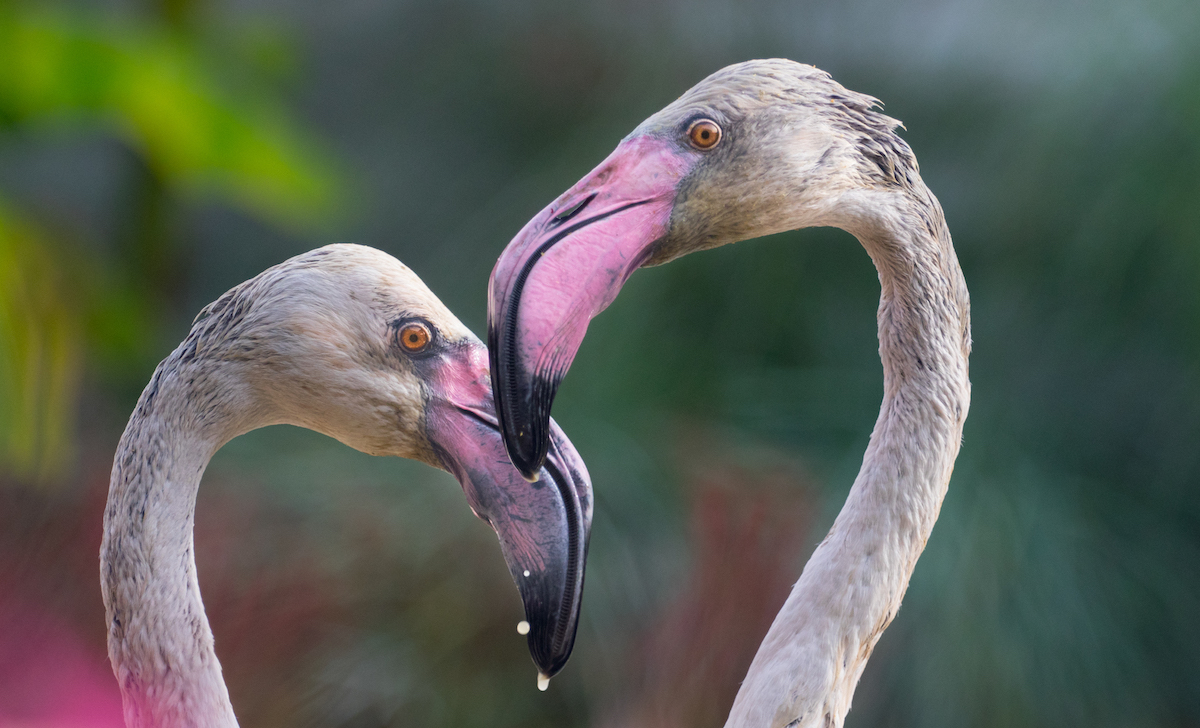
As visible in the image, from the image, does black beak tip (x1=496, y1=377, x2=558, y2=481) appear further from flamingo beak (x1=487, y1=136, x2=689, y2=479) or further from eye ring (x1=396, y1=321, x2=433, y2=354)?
eye ring (x1=396, y1=321, x2=433, y2=354)

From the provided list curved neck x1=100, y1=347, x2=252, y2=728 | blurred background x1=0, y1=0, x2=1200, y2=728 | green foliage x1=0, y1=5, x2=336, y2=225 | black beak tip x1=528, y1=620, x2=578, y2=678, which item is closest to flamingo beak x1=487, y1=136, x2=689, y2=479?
black beak tip x1=528, y1=620, x2=578, y2=678

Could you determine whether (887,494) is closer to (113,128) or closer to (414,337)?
(414,337)

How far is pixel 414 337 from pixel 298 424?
13 centimetres

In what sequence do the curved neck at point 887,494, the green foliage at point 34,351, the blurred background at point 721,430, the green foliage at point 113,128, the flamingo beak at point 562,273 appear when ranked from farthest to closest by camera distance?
the blurred background at point 721,430 → the green foliage at point 113,128 → the green foliage at point 34,351 → the curved neck at point 887,494 → the flamingo beak at point 562,273

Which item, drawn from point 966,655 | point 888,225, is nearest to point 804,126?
point 888,225

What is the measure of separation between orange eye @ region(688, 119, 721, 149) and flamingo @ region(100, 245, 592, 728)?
272mm

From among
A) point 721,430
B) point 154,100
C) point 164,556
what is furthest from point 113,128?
point 164,556

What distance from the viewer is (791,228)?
2.67 ft

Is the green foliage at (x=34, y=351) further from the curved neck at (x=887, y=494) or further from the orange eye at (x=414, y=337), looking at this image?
the curved neck at (x=887, y=494)

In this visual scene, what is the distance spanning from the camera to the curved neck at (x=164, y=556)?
0.80 metres

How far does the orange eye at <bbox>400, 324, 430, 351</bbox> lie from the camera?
82 cm

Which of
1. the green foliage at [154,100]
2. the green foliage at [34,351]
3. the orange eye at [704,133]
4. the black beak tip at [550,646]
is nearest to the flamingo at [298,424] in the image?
the black beak tip at [550,646]

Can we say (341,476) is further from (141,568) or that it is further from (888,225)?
(888,225)

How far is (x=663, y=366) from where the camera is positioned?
8.66ft
